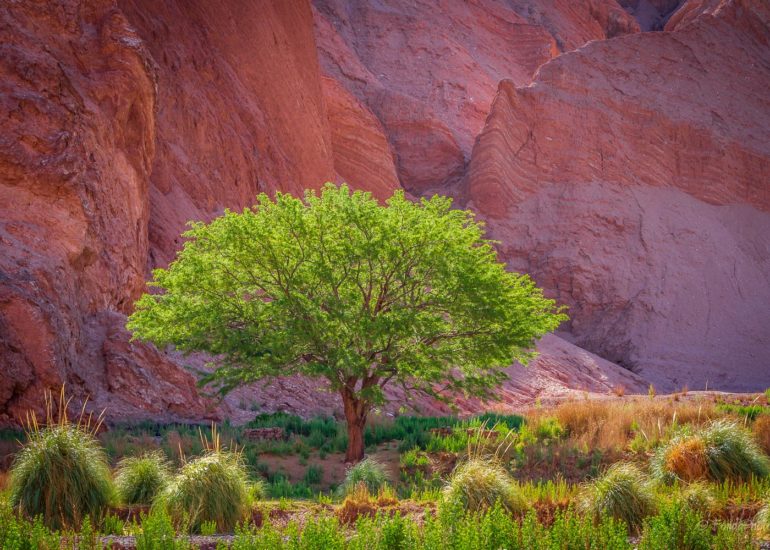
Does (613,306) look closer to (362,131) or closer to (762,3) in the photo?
(362,131)

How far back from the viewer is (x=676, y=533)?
7852 millimetres

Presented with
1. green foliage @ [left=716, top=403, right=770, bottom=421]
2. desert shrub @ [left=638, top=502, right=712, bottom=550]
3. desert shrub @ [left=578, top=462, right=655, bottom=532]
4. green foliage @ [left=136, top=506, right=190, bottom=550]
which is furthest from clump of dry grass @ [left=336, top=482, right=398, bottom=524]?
green foliage @ [left=716, top=403, right=770, bottom=421]

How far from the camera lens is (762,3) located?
58.9m

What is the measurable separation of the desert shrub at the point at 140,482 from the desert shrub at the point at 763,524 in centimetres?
739

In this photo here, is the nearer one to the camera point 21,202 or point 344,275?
point 344,275

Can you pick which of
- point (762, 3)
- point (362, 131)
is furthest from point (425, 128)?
point (762, 3)

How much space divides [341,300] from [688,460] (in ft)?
23.5

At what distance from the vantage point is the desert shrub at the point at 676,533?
730cm

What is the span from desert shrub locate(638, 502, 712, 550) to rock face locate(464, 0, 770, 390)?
3680 cm

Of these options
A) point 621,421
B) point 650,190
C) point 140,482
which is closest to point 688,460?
point 621,421

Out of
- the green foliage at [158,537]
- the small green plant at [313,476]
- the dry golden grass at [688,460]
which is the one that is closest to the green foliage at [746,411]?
the dry golden grass at [688,460]

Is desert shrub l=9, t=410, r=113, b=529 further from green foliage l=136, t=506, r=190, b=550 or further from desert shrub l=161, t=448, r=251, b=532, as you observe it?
green foliage l=136, t=506, r=190, b=550

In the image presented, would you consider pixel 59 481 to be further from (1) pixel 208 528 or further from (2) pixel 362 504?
(2) pixel 362 504

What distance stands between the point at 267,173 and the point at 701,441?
1173 inches
